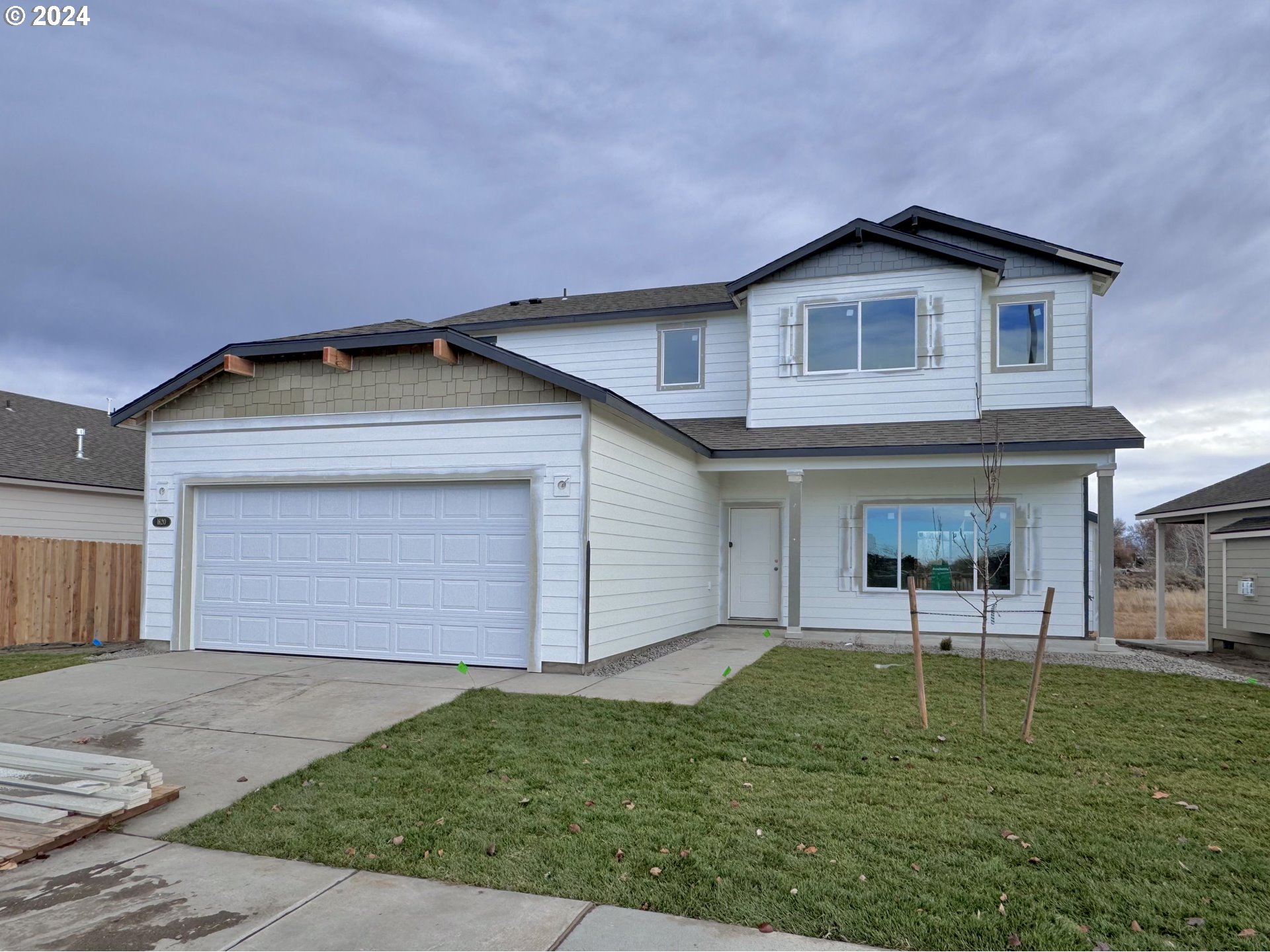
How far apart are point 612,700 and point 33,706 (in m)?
5.51

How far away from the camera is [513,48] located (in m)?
14.9

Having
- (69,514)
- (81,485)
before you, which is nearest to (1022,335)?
(81,485)

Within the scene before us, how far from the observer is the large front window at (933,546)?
1341 cm

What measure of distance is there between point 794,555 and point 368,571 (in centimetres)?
672

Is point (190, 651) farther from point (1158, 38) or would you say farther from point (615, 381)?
point (1158, 38)

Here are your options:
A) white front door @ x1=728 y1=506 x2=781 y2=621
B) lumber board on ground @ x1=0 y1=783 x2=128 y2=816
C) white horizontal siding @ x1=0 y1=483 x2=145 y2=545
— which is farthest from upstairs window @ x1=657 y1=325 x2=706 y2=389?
lumber board on ground @ x1=0 y1=783 x2=128 y2=816

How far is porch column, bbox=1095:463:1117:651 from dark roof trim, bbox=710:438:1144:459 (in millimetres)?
416

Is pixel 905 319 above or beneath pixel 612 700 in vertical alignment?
above

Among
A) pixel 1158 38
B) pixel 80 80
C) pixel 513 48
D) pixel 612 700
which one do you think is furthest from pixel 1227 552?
pixel 80 80

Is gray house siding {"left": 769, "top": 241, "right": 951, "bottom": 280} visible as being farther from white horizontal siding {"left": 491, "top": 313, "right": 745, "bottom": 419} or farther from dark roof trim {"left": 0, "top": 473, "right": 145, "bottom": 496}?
dark roof trim {"left": 0, "top": 473, "right": 145, "bottom": 496}

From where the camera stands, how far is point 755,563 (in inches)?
594

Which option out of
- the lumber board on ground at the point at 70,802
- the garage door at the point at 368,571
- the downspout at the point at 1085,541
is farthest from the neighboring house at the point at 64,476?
the downspout at the point at 1085,541

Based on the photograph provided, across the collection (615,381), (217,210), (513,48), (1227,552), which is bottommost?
(1227,552)

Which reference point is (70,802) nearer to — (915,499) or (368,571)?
(368,571)
